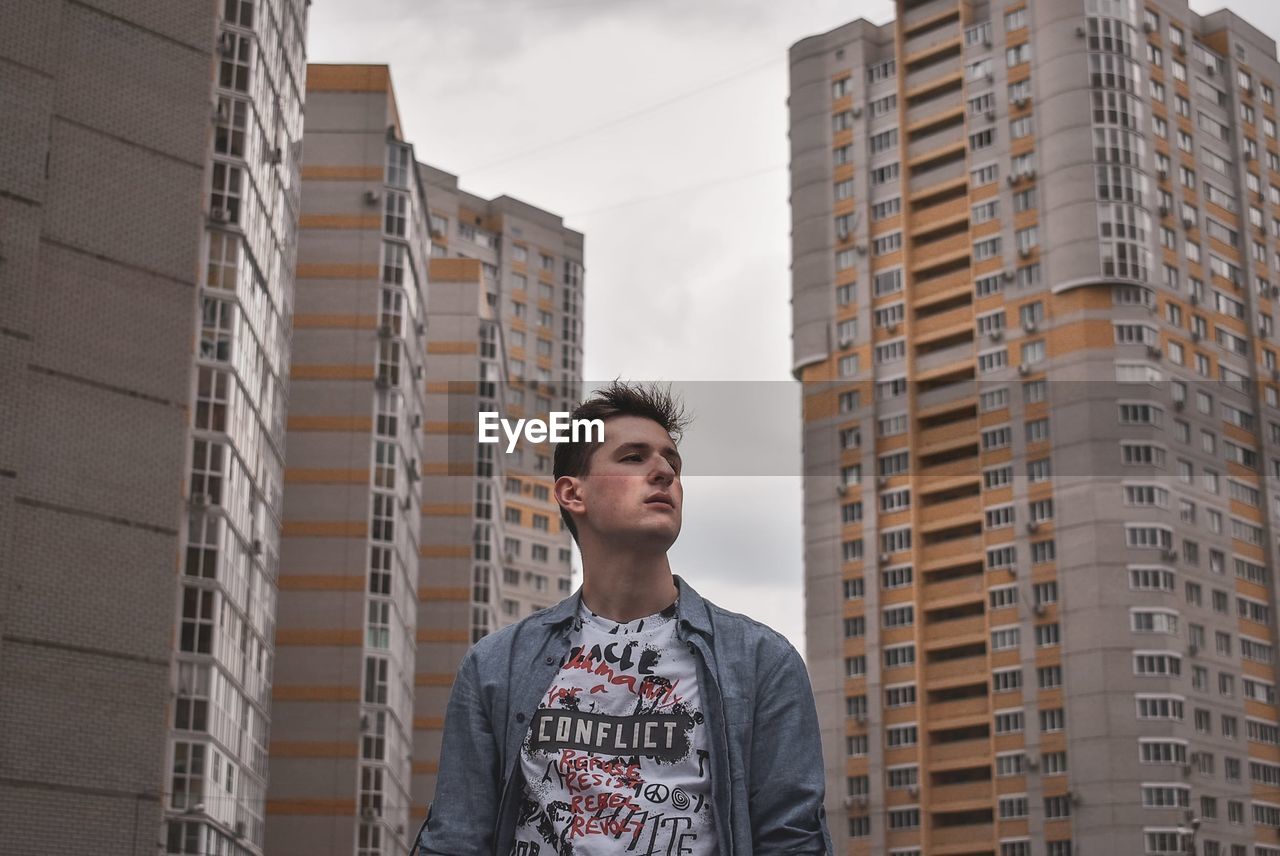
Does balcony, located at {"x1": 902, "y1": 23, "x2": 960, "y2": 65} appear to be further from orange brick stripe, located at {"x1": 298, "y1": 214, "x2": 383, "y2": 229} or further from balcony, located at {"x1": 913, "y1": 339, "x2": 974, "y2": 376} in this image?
orange brick stripe, located at {"x1": 298, "y1": 214, "x2": 383, "y2": 229}

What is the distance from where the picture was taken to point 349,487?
2333 inches

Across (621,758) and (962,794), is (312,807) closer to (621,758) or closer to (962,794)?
(962,794)

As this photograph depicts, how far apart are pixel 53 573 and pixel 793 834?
42.5 feet

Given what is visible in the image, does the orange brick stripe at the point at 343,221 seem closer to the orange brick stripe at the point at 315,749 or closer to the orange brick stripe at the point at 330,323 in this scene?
the orange brick stripe at the point at 330,323

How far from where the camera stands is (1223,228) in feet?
247

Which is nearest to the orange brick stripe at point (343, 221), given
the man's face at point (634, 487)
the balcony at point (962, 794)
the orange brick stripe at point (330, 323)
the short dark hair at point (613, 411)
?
the orange brick stripe at point (330, 323)

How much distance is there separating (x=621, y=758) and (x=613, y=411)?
0.79 metres

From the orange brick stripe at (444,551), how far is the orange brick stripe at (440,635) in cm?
338

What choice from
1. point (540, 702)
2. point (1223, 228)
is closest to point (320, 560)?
point (1223, 228)

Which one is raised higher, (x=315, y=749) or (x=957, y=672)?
(x=957, y=672)

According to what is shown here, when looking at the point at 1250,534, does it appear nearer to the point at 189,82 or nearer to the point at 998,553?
the point at 998,553

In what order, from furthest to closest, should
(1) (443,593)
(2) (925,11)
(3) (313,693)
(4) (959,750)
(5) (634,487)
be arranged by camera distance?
(2) (925,11) → (1) (443,593) → (4) (959,750) → (3) (313,693) → (5) (634,487)

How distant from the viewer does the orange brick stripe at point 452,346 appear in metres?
79.6

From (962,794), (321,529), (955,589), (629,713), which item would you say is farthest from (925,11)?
(629,713)
